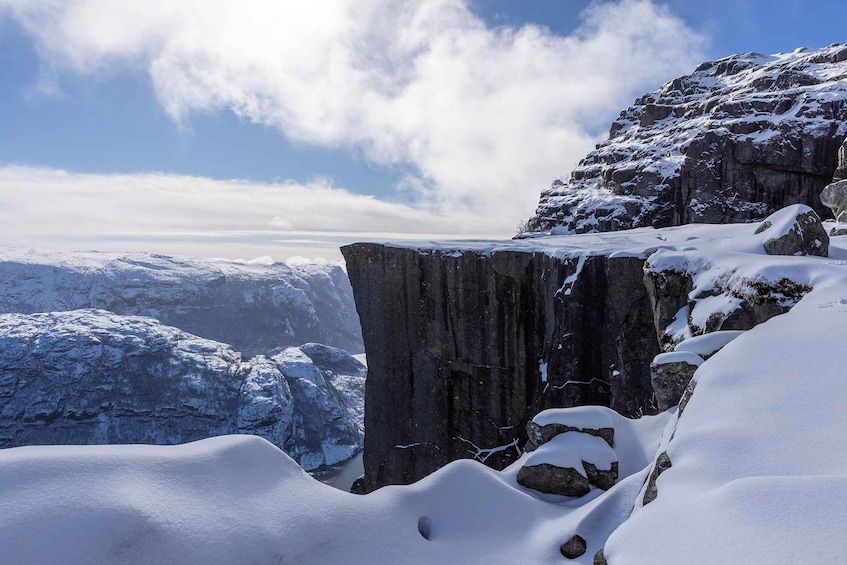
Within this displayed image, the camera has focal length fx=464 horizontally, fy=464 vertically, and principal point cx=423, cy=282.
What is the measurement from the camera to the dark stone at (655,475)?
4633 mm

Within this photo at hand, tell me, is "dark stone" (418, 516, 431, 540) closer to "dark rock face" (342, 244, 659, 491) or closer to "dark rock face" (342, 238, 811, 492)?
"dark rock face" (342, 238, 811, 492)

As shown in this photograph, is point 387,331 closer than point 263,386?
Yes

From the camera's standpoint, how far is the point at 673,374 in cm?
868

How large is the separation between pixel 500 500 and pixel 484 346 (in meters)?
17.1

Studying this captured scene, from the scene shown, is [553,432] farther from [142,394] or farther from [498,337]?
[142,394]

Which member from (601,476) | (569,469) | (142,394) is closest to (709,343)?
(601,476)

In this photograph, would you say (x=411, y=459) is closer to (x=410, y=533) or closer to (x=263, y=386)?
(x=410, y=533)

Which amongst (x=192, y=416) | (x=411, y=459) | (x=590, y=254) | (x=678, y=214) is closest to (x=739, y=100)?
(x=678, y=214)

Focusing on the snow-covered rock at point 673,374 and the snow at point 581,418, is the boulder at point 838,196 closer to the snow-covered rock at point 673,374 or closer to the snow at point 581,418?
the snow-covered rock at point 673,374

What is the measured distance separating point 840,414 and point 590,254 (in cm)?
1524

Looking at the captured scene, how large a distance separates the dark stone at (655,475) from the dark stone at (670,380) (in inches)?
165

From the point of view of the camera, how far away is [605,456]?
316 inches

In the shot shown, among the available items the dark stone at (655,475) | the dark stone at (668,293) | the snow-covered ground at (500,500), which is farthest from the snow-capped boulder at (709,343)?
the dark stone at (655,475)

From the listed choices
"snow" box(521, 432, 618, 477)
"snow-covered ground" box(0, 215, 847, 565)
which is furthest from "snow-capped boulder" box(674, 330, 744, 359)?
"snow" box(521, 432, 618, 477)
